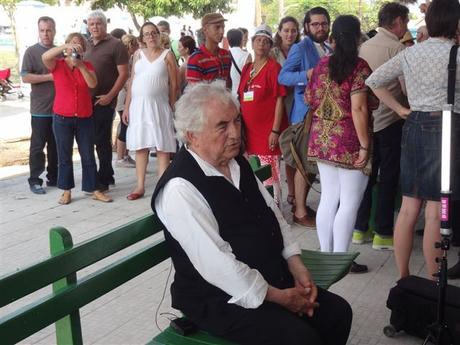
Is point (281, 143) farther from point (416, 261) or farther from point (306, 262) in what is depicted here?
point (306, 262)

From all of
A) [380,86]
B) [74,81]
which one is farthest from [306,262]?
[74,81]

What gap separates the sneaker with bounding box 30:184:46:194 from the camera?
7312mm

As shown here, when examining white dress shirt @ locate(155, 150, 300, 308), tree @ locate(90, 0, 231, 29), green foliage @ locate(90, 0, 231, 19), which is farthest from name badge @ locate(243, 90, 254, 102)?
green foliage @ locate(90, 0, 231, 19)

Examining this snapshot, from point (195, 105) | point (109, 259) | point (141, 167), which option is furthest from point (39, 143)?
point (195, 105)

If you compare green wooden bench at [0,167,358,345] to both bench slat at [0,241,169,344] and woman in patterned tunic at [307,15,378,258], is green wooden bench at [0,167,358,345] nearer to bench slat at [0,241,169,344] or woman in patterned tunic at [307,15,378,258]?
bench slat at [0,241,169,344]

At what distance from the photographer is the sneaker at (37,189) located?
7.31 m

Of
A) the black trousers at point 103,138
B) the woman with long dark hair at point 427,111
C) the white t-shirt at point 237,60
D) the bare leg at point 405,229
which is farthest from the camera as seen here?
the white t-shirt at point 237,60

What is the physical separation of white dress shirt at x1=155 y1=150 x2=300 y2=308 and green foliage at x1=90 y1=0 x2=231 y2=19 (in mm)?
28338

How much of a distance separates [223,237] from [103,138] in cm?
499

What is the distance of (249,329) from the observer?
257 cm

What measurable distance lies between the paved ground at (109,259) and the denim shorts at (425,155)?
824mm

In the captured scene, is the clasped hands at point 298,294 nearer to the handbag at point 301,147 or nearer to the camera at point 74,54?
the handbag at point 301,147

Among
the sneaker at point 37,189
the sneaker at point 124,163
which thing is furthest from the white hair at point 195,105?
the sneaker at point 124,163

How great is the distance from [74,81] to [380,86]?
139 inches
